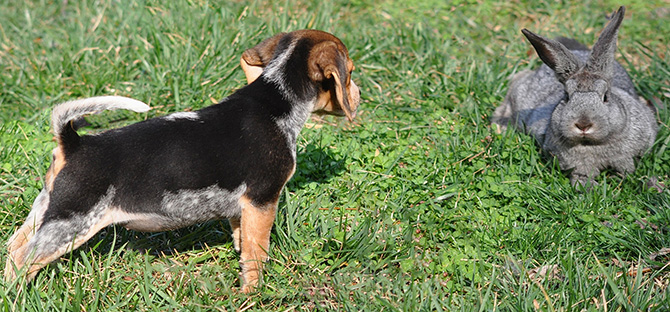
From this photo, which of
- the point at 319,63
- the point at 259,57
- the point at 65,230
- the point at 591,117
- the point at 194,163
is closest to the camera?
the point at 65,230

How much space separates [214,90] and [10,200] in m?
1.90

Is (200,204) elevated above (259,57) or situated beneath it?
situated beneath

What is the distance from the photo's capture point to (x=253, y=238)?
4.06 m

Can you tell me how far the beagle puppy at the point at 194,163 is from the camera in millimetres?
3674

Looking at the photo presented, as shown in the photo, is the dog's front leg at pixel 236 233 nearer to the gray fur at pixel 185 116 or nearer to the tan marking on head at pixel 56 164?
the gray fur at pixel 185 116

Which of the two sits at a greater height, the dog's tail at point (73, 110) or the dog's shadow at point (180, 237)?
the dog's tail at point (73, 110)

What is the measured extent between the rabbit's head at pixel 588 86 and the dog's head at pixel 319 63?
1.55 metres

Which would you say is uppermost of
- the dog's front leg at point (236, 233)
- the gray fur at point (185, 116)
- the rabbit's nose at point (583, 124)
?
the gray fur at point (185, 116)

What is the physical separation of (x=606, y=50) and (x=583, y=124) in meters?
0.56

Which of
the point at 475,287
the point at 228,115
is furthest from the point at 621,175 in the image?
the point at 228,115

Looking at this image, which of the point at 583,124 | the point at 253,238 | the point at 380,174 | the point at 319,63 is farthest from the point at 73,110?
the point at 583,124

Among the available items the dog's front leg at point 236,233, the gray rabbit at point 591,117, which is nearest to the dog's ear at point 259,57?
the dog's front leg at point 236,233

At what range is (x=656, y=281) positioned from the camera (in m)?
4.06

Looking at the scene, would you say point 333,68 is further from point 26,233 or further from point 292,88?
point 26,233
